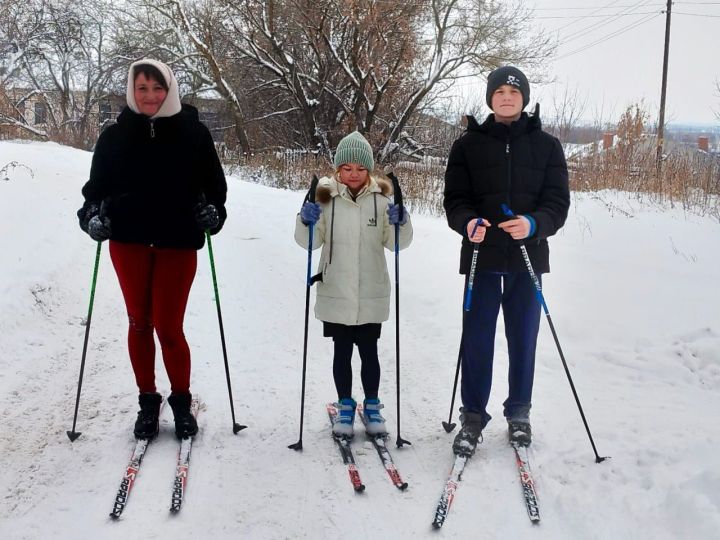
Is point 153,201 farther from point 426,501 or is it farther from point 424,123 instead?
point 424,123

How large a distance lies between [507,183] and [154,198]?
1732mm

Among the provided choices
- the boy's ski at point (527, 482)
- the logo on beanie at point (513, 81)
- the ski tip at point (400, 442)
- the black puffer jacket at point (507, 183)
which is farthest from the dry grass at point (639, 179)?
the ski tip at point (400, 442)

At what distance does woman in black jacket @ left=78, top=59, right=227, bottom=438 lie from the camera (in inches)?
109

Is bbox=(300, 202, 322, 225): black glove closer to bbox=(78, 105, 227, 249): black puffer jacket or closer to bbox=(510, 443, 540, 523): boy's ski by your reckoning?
bbox=(78, 105, 227, 249): black puffer jacket

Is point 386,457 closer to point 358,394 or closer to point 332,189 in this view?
point 358,394

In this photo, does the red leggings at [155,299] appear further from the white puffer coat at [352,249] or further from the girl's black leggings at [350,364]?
the girl's black leggings at [350,364]

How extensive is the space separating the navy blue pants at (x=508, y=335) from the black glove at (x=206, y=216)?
1.37 metres

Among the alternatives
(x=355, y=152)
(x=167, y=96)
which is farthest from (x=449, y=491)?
(x=167, y=96)

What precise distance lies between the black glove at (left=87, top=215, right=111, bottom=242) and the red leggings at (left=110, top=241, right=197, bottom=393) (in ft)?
0.22

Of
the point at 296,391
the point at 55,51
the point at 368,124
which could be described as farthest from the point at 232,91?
the point at 296,391

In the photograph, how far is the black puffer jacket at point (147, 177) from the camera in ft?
9.05

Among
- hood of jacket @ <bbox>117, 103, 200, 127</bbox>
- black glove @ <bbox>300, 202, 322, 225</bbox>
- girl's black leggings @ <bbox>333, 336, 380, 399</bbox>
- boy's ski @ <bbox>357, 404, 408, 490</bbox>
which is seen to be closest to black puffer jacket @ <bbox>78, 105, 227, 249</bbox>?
hood of jacket @ <bbox>117, 103, 200, 127</bbox>

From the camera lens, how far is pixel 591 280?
18.2ft

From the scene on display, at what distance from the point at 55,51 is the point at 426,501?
32.9 m
